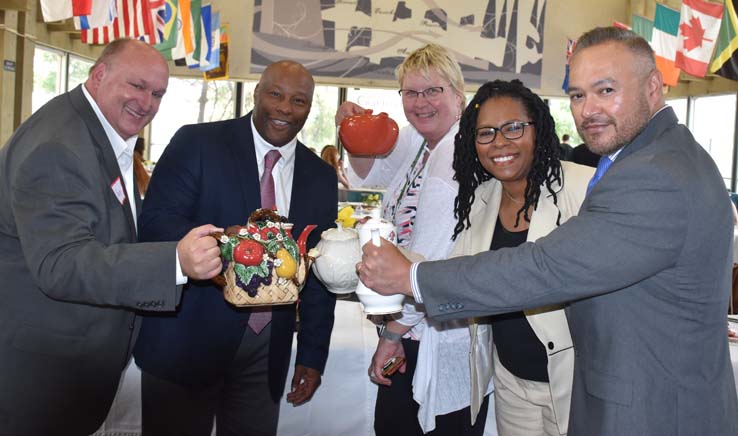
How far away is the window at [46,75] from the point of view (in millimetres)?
9492

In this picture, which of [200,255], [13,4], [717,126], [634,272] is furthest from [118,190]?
[717,126]

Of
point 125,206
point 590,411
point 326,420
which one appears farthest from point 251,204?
point 590,411

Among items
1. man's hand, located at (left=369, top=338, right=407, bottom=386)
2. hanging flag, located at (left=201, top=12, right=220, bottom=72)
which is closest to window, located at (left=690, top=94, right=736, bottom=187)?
hanging flag, located at (left=201, top=12, right=220, bottom=72)

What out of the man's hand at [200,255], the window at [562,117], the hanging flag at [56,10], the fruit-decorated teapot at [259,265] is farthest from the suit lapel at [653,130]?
the window at [562,117]

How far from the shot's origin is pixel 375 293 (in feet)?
5.19

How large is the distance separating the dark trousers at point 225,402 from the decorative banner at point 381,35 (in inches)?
440

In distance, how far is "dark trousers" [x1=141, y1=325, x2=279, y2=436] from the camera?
184 cm

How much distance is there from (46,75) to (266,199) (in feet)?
31.4

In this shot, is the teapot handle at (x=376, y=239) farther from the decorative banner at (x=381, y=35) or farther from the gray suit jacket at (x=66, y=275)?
the decorative banner at (x=381, y=35)

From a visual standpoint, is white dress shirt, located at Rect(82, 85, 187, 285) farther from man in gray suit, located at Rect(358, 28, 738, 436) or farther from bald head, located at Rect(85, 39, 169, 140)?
man in gray suit, located at Rect(358, 28, 738, 436)

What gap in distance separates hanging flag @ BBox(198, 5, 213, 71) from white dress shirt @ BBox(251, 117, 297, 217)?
28.3 feet

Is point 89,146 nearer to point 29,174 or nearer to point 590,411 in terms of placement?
point 29,174

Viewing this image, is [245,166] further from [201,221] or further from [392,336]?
[392,336]

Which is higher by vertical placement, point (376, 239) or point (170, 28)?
point (170, 28)
